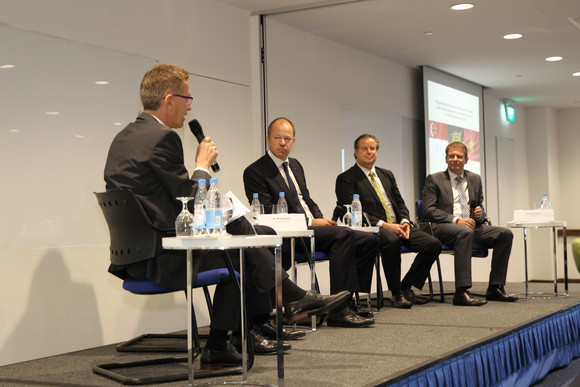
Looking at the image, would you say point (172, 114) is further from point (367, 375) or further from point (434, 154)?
point (434, 154)

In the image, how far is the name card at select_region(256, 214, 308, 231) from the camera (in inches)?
158

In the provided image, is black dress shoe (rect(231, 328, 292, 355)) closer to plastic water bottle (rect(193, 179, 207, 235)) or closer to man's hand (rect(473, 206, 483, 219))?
plastic water bottle (rect(193, 179, 207, 235))

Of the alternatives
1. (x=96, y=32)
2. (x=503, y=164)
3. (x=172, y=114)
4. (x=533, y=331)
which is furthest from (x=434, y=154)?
(x=172, y=114)

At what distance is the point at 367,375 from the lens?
117 inches

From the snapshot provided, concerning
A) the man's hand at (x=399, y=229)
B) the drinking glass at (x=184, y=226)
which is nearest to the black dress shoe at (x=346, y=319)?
the man's hand at (x=399, y=229)

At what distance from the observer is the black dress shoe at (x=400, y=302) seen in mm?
5438

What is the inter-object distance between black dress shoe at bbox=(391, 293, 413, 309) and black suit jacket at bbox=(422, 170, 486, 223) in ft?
2.50

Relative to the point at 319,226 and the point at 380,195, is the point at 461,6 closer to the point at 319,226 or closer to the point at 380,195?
the point at 380,195

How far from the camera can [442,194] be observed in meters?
5.96

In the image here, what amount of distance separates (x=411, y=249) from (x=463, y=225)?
1.59ft

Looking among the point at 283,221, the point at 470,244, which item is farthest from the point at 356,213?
the point at 470,244

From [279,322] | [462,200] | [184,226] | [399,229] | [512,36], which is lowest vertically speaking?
[279,322]

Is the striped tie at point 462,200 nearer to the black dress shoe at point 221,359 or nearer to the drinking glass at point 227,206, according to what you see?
the black dress shoe at point 221,359

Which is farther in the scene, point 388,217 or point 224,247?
point 388,217
